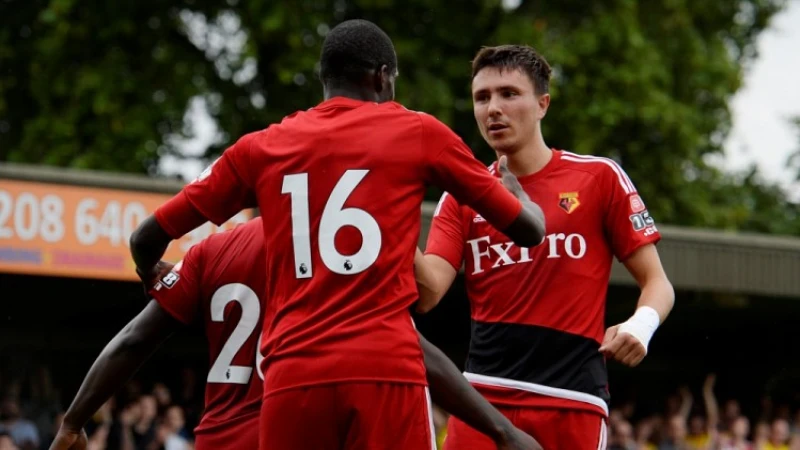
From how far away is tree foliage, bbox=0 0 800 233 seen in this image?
21812 mm

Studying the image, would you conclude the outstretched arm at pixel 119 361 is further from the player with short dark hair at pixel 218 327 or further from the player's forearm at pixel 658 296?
the player's forearm at pixel 658 296

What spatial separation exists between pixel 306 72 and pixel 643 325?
16.9 meters

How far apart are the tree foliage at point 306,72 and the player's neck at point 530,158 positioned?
15060 millimetres

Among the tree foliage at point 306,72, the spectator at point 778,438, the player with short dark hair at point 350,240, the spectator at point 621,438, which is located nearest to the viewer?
the player with short dark hair at point 350,240

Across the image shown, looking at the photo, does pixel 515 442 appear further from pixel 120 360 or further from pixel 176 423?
pixel 176 423

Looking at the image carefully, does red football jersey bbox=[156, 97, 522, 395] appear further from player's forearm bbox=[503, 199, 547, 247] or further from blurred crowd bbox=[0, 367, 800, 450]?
blurred crowd bbox=[0, 367, 800, 450]

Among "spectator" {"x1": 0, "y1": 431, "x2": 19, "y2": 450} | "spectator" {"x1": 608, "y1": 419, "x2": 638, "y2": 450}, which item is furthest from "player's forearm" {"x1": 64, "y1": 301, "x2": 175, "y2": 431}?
"spectator" {"x1": 608, "y1": 419, "x2": 638, "y2": 450}

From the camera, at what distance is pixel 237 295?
579cm

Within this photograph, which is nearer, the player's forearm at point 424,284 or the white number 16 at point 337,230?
the white number 16 at point 337,230

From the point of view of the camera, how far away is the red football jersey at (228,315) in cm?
575

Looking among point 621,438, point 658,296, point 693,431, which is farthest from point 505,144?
point 693,431

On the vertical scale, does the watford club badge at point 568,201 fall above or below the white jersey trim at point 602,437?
above

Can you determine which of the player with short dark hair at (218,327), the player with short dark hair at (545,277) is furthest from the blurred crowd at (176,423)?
the player with short dark hair at (545,277)

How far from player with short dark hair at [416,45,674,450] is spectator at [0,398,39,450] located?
865 cm
